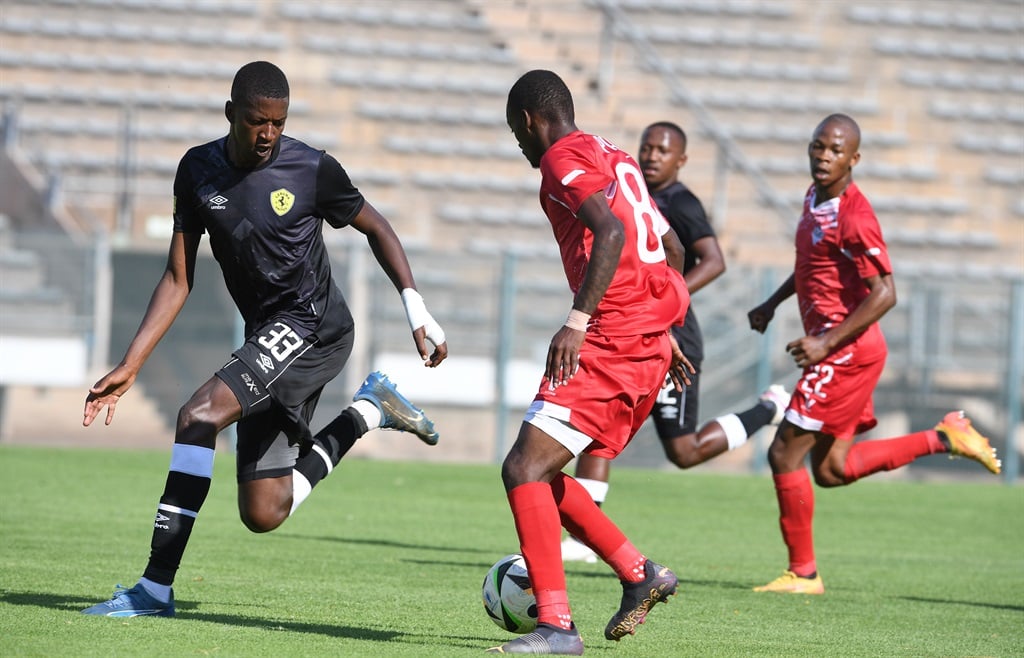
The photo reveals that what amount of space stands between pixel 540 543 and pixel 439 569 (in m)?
3.05

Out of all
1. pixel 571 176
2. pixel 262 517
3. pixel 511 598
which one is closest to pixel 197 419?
pixel 262 517

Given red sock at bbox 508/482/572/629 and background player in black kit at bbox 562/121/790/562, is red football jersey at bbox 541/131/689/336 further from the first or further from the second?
background player in black kit at bbox 562/121/790/562

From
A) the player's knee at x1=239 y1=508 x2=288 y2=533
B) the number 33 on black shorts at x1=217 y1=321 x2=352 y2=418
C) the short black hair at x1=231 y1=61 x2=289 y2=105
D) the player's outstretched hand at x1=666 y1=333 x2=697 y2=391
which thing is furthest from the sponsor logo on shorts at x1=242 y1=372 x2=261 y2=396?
the player's outstretched hand at x1=666 y1=333 x2=697 y2=391

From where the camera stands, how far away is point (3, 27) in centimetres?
2098

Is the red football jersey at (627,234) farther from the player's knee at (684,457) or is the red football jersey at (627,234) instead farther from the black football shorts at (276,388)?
the player's knee at (684,457)

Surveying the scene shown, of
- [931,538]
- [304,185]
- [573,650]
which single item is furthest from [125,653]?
[931,538]

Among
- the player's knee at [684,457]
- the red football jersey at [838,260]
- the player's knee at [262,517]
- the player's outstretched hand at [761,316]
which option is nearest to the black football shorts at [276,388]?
the player's knee at [262,517]

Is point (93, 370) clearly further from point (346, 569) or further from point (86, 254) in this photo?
point (346, 569)

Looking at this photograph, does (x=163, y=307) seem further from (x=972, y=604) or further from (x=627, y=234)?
(x=972, y=604)

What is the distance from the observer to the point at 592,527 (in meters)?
5.68

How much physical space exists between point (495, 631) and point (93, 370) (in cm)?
1151

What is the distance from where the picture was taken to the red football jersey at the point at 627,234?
5430mm

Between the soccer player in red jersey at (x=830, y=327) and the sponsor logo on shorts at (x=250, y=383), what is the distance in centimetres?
309

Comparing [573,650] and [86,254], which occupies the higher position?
[86,254]
